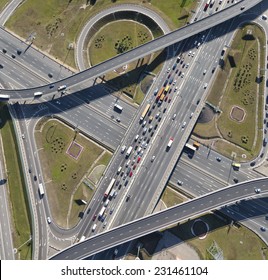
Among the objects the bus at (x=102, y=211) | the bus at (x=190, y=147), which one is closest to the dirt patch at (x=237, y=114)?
the bus at (x=190, y=147)

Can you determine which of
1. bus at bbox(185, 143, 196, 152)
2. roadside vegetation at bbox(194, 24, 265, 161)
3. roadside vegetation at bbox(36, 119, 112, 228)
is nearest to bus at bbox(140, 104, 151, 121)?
roadside vegetation at bbox(36, 119, 112, 228)

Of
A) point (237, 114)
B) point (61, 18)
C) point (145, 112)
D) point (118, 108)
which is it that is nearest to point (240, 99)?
point (237, 114)

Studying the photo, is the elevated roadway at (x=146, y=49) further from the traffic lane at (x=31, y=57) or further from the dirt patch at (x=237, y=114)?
the dirt patch at (x=237, y=114)

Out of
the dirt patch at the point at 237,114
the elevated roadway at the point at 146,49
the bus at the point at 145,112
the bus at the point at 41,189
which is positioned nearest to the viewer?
the bus at the point at 41,189

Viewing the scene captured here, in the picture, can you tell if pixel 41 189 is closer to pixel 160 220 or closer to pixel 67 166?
pixel 67 166

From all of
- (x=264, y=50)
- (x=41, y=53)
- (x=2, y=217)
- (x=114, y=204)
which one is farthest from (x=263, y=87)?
(x=2, y=217)

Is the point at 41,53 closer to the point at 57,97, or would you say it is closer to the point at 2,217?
the point at 57,97
